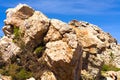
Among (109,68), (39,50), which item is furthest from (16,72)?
(109,68)

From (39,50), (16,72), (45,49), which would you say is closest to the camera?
(45,49)

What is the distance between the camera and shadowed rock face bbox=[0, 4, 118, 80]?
141ft

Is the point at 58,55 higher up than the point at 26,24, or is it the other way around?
the point at 26,24

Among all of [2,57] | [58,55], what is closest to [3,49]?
[2,57]

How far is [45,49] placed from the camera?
1773 inches

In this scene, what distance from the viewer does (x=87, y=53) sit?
4778 centimetres

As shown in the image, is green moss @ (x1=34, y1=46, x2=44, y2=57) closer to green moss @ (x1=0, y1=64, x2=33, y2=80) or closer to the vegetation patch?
the vegetation patch

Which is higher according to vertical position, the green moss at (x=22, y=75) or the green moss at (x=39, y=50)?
the green moss at (x=39, y=50)

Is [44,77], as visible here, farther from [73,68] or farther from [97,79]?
[97,79]

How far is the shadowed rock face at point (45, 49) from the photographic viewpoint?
141 ft

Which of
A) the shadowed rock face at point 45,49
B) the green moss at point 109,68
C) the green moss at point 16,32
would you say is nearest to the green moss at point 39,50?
the shadowed rock face at point 45,49

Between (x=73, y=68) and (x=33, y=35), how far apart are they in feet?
20.1

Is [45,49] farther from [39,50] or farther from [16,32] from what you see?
[16,32]

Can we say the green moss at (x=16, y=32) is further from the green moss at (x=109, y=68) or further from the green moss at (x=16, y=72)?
the green moss at (x=109, y=68)
